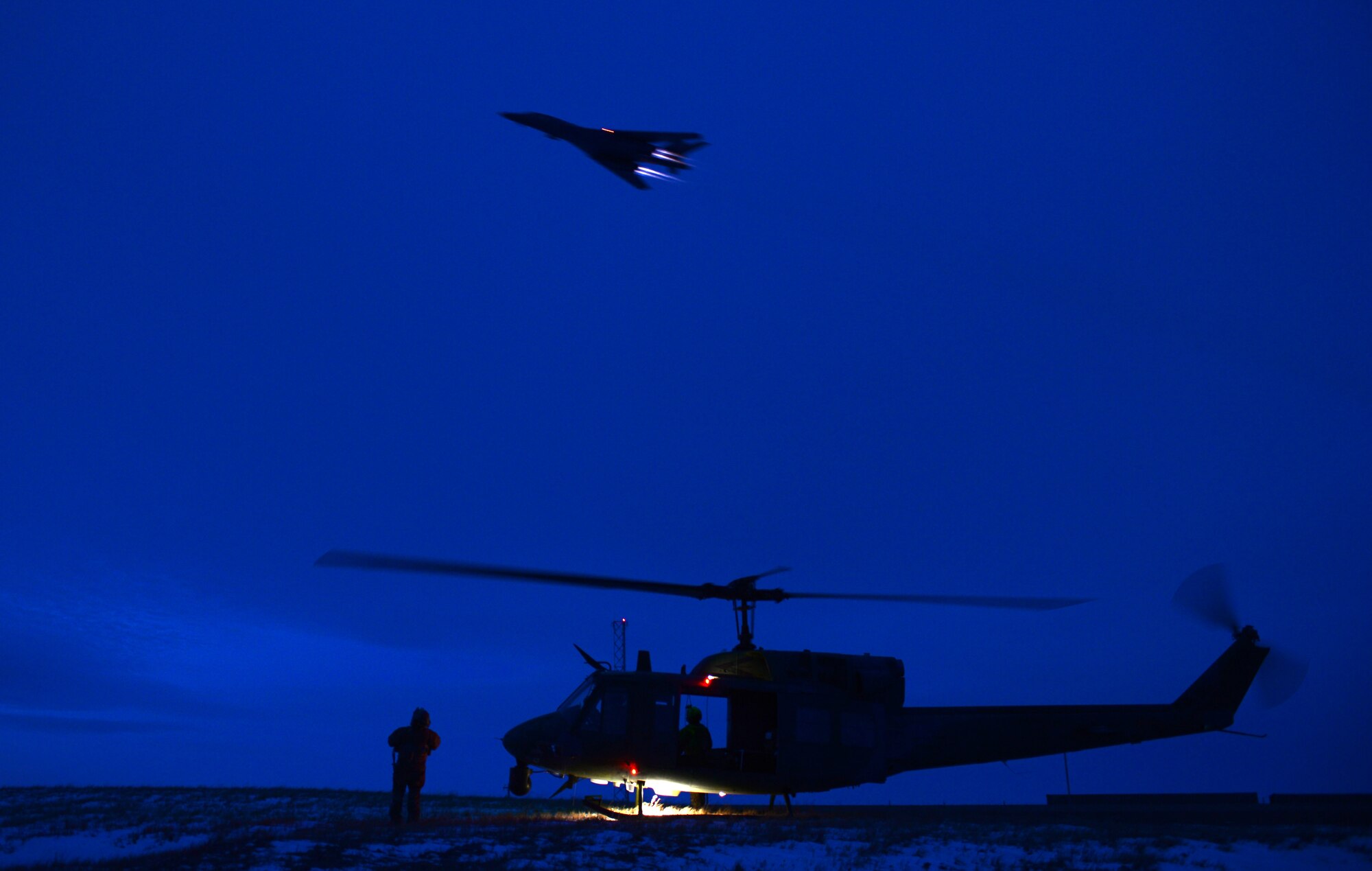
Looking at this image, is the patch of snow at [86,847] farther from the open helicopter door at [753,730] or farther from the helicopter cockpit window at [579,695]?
the open helicopter door at [753,730]

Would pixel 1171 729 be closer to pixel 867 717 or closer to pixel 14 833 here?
pixel 867 717

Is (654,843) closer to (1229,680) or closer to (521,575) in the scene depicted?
(521,575)

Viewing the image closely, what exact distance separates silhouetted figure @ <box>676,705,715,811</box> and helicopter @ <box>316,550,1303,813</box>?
1.9 inches

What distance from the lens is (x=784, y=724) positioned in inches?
635

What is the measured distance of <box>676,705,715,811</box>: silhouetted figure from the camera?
16.0 m

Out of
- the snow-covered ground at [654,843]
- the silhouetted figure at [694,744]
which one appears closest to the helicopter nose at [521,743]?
the snow-covered ground at [654,843]

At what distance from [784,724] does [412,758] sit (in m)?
6.77

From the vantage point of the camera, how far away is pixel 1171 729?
59.0 ft

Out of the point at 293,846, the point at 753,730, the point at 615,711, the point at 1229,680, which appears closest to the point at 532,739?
the point at 615,711

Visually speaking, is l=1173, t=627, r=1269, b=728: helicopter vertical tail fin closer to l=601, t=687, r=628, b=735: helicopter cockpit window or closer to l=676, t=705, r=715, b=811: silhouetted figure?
l=676, t=705, r=715, b=811: silhouetted figure

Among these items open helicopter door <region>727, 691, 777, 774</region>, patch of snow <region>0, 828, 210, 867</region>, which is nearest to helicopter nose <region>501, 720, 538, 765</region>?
open helicopter door <region>727, 691, 777, 774</region>

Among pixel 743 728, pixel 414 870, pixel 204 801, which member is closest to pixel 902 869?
pixel 414 870

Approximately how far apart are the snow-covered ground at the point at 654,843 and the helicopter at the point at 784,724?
1.09m

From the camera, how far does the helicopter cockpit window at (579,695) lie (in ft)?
53.2
